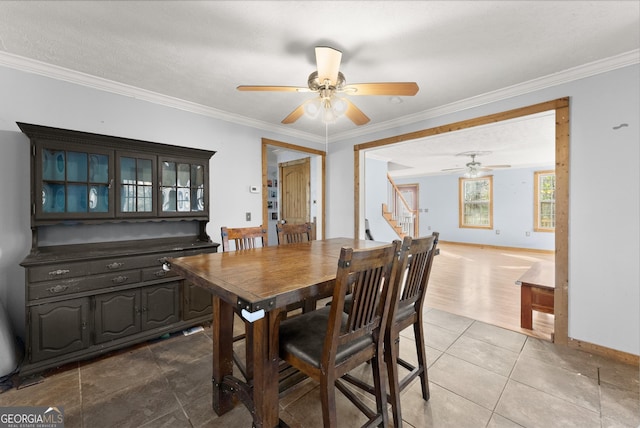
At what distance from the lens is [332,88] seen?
191 centimetres

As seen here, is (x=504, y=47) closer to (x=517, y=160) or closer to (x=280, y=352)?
(x=280, y=352)

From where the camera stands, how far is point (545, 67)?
2305mm

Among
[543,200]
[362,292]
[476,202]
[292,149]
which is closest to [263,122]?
[292,149]

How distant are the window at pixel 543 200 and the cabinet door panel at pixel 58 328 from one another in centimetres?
901

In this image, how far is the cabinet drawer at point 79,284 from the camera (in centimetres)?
192

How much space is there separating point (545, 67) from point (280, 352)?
308 cm

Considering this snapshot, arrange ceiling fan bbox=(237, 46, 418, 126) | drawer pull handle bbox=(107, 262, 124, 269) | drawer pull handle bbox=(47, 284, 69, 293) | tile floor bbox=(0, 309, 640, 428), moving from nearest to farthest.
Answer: tile floor bbox=(0, 309, 640, 428)
ceiling fan bbox=(237, 46, 418, 126)
drawer pull handle bbox=(47, 284, 69, 293)
drawer pull handle bbox=(107, 262, 124, 269)

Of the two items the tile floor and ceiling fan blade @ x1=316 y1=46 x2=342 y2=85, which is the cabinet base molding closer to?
the tile floor

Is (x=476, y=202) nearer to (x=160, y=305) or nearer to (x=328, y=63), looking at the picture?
(x=328, y=63)

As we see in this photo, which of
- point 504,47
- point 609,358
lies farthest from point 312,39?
point 609,358

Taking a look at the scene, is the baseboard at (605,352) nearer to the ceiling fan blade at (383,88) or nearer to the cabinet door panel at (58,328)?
the ceiling fan blade at (383,88)

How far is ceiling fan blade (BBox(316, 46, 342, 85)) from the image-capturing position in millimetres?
1628

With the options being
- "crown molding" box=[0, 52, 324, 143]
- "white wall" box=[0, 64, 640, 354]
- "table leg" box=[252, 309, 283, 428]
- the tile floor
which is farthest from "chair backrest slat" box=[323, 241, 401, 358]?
"crown molding" box=[0, 52, 324, 143]

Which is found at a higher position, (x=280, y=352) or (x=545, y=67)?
(x=545, y=67)
